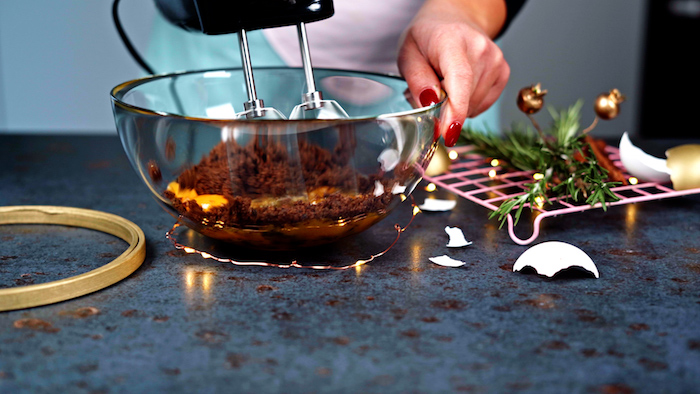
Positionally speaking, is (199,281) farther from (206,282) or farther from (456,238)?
(456,238)

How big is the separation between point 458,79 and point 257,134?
28 centimetres

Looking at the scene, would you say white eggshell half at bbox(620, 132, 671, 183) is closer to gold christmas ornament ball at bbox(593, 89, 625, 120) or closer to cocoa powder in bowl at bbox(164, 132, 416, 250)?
gold christmas ornament ball at bbox(593, 89, 625, 120)

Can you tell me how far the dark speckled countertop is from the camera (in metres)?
0.44

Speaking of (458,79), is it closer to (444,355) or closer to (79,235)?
(444,355)

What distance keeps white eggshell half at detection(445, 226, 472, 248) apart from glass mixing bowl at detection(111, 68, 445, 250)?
9 cm

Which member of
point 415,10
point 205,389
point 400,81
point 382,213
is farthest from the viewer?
point 415,10

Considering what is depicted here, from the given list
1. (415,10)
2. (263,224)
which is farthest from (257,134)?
(415,10)

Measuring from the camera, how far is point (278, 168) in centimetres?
54

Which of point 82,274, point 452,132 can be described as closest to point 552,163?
point 452,132

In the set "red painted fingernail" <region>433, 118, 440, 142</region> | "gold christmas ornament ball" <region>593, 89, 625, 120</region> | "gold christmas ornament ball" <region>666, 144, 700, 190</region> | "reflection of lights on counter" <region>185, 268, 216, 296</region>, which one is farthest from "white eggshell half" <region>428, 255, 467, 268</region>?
"gold christmas ornament ball" <region>593, 89, 625, 120</region>

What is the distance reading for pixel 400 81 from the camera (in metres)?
0.77

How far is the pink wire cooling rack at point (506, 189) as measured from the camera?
71cm

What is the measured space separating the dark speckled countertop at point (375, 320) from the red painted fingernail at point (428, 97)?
0.15 metres

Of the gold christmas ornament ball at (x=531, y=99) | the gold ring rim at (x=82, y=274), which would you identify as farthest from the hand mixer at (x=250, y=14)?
the gold christmas ornament ball at (x=531, y=99)
